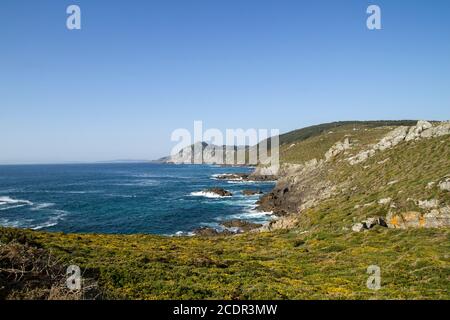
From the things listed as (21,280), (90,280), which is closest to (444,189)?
(90,280)

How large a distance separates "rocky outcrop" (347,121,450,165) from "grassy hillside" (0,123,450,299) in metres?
15.9

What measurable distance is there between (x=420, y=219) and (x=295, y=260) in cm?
1806

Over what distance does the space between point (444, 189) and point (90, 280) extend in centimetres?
4048

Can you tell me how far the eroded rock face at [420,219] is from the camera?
116 feet

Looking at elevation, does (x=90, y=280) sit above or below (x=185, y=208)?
above

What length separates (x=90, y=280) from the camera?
52.2 feet

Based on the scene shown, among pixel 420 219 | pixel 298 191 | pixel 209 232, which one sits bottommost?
pixel 209 232

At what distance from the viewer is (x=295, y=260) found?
2858 centimetres

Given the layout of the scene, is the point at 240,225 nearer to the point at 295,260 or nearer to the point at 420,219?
the point at 420,219

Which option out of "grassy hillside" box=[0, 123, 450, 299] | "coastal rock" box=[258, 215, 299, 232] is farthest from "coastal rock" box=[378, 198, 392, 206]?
"coastal rock" box=[258, 215, 299, 232]

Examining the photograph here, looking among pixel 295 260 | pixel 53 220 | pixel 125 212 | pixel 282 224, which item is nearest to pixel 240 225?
pixel 282 224

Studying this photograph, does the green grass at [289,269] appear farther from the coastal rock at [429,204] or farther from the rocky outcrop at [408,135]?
the rocky outcrop at [408,135]

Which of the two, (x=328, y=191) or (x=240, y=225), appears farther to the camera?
(x=328, y=191)
